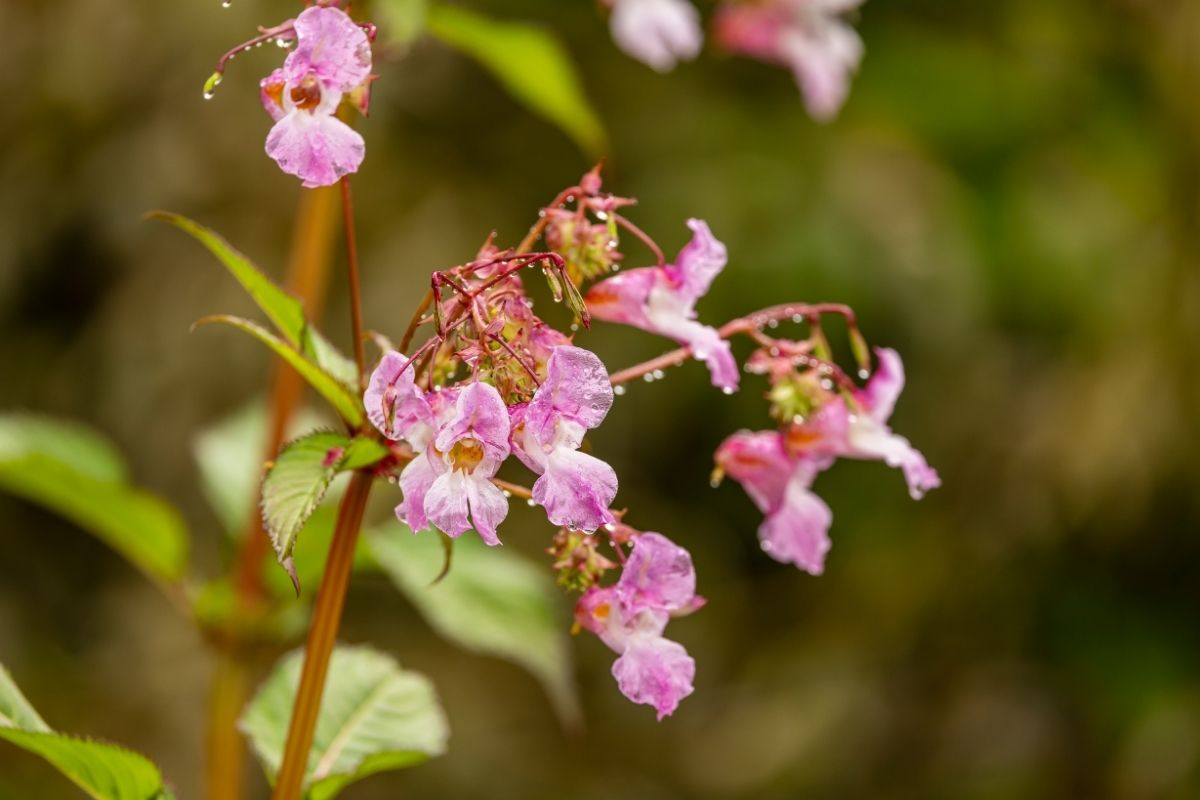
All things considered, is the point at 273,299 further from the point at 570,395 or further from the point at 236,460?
the point at 236,460

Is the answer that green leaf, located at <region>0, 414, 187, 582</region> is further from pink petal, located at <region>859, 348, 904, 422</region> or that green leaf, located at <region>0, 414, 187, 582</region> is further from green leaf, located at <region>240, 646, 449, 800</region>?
pink petal, located at <region>859, 348, 904, 422</region>

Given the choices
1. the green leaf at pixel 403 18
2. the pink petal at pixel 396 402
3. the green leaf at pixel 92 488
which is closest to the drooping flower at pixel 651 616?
the pink petal at pixel 396 402

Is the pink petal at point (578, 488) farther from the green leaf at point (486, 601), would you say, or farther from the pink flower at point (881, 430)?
the green leaf at point (486, 601)

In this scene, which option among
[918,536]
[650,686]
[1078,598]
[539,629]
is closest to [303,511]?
[650,686]

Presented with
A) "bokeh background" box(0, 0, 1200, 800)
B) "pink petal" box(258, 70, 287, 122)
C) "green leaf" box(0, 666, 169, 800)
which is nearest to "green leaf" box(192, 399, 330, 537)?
"green leaf" box(0, 666, 169, 800)

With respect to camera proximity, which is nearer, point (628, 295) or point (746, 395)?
point (628, 295)

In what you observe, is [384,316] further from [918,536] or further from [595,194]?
[595,194]

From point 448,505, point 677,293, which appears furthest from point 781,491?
point 448,505
